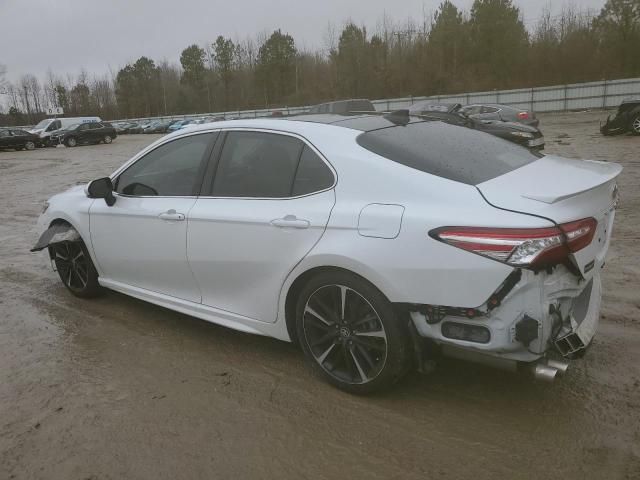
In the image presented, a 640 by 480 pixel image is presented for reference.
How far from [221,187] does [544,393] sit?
2.40 metres

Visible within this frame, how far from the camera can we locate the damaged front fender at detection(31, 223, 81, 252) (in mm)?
4874

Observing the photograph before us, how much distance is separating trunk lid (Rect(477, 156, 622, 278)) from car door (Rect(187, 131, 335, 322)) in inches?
38.1

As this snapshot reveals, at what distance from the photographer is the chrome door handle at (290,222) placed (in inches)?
125

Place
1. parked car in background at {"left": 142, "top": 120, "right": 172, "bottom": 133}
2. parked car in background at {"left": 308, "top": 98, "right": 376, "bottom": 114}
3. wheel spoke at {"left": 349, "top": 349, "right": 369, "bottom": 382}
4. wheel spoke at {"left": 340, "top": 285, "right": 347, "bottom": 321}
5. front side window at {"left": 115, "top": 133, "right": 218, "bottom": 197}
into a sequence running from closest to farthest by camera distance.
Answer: wheel spoke at {"left": 340, "top": 285, "right": 347, "bottom": 321}
wheel spoke at {"left": 349, "top": 349, "right": 369, "bottom": 382}
front side window at {"left": 115, "top": 133, "right": 218, "bottom": 197}
parked car in background at {"left": 308, "top": 98, "right": 376, "bottom": 114}
parked car in background at {"left": 142, "top": 120, "right": 172, "bottom": 133}

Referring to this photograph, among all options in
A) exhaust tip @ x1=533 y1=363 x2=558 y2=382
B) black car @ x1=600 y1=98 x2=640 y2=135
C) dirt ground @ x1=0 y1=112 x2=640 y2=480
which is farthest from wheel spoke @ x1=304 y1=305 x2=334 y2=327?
black car @ x1=600 y1=98 x2=640 y2=135

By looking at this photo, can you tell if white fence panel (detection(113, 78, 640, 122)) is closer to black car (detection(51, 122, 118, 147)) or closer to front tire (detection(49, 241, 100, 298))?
black car (detection(51, 122, 118, 147))

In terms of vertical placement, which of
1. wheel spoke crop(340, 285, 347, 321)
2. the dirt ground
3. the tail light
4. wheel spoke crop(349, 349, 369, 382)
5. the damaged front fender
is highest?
the tail light

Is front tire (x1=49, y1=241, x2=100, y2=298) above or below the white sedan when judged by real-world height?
below

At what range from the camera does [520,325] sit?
2.61m

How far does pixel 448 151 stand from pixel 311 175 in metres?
0.82

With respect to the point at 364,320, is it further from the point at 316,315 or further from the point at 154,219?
the point at 154,219

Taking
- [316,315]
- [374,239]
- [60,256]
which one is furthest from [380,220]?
[60,256]

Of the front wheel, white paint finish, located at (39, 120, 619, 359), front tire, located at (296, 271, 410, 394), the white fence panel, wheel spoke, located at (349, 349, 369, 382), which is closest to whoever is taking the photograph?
white paint finish, located at (39, 120, 619, 359)

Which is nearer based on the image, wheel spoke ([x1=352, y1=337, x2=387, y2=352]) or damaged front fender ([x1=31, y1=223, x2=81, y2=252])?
wheel spoke ([x1=352, y1=337, x2=387, y2=352])
